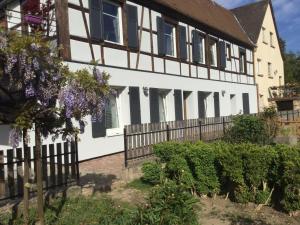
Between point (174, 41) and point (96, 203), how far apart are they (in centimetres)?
1225

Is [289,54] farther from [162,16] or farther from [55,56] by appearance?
[55,56]

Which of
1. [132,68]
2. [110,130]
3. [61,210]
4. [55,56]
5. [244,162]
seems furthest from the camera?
[132,68]

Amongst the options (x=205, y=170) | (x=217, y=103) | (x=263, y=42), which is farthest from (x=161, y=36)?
(x=263, y=42)

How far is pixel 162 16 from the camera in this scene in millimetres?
16984

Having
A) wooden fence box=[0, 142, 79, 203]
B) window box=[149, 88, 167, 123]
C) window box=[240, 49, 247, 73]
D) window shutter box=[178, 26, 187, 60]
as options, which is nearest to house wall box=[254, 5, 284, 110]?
window box=[240, 49, 247, 73]

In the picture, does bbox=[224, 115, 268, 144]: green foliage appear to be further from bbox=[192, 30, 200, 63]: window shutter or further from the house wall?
the house wall

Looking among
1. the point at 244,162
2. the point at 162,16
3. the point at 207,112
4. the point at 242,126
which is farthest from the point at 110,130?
the point at 207,112

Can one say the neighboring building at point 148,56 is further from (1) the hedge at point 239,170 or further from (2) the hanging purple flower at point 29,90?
(2) the hanging purple flower at point 29,90

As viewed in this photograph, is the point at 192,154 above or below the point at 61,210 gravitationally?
above

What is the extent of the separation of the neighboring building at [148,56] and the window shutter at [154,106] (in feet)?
0.13

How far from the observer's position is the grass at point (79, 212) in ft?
20.1

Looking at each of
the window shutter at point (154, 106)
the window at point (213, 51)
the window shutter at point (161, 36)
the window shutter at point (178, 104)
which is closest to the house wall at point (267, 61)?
the window at point (213, 51)

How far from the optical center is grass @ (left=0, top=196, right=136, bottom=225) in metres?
6.11

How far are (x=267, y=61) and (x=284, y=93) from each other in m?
2.72
